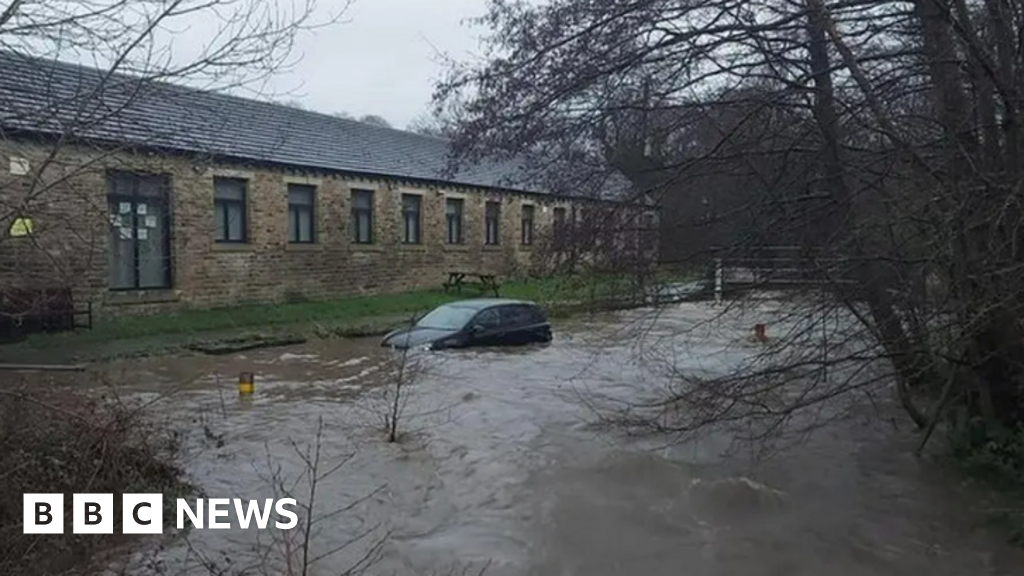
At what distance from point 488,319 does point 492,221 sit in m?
17.1

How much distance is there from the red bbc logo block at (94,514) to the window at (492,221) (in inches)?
1034

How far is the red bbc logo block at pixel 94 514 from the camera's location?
584 cm

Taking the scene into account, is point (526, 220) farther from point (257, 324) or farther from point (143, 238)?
point (143, 238)

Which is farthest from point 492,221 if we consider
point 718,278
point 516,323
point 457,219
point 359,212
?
point 718,278

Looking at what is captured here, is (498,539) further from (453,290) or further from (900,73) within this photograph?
(453,290)

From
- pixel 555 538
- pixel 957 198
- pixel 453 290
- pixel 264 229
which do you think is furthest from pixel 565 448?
pixel 453 290

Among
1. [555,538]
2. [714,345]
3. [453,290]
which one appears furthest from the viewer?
[453,290]

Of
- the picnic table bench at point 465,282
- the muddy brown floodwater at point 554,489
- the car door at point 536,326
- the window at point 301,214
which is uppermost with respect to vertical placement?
the window at point 301,214

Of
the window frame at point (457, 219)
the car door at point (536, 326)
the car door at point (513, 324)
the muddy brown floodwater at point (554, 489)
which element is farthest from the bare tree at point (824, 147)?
the window frame at point (457, 219)

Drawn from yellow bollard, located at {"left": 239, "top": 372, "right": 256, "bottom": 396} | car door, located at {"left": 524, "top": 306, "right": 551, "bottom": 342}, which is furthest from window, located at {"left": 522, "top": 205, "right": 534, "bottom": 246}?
yellow bollard, located at {"left": 239, "top": 372, "right": 256, "bottom": 396}

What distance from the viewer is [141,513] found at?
681cm

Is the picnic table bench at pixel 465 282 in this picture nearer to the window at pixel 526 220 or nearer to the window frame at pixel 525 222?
the window frame at pixel 525 222

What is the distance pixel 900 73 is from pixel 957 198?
7.14 ft

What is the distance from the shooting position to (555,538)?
7238 millimetres
